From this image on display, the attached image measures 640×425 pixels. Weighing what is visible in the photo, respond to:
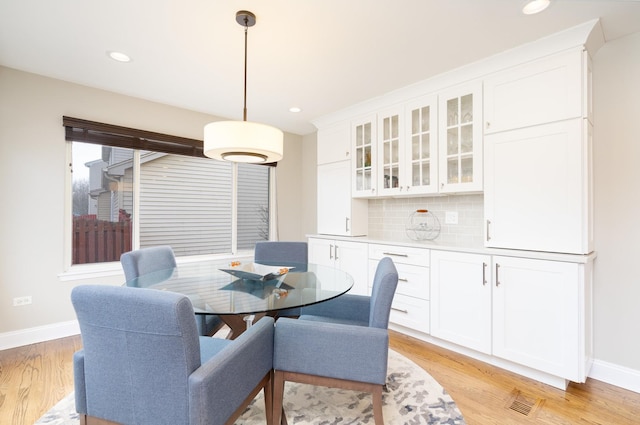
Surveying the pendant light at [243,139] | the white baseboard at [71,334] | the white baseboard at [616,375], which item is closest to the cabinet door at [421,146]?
the white baseboard at [71,334]

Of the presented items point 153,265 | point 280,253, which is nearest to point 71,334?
point 153,265

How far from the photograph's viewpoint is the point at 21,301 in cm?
281

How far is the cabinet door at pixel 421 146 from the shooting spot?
2.97 m

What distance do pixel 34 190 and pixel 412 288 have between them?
373cm

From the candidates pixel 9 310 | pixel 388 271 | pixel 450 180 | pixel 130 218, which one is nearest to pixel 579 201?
pixel 450 180

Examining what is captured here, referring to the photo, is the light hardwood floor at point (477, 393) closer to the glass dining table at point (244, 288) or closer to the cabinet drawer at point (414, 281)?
the cabinet drawer at point (414, 281)

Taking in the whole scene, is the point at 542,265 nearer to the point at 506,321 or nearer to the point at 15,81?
the point at 506,321

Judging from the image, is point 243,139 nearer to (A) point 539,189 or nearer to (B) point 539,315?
(A) point 539,189

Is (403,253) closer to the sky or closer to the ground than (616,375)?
closer to the sky

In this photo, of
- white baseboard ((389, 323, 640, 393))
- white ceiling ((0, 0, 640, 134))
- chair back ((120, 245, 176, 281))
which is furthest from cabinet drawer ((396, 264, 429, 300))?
chair back ((120, 245, 176, 281))

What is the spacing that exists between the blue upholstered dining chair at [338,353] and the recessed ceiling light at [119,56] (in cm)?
252

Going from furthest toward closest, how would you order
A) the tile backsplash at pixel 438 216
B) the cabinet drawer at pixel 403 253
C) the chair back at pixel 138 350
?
the tile backsplash at pixel 438 216
the cabinet drawer at pixel 403 253
the chair back at pixel 138 350

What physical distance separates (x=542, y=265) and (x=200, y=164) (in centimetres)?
383

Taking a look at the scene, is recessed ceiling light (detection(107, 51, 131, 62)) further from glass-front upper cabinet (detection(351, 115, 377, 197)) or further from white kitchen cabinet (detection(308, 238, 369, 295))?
white kitchen cabinet (detection(308, 238, 369, 295))
